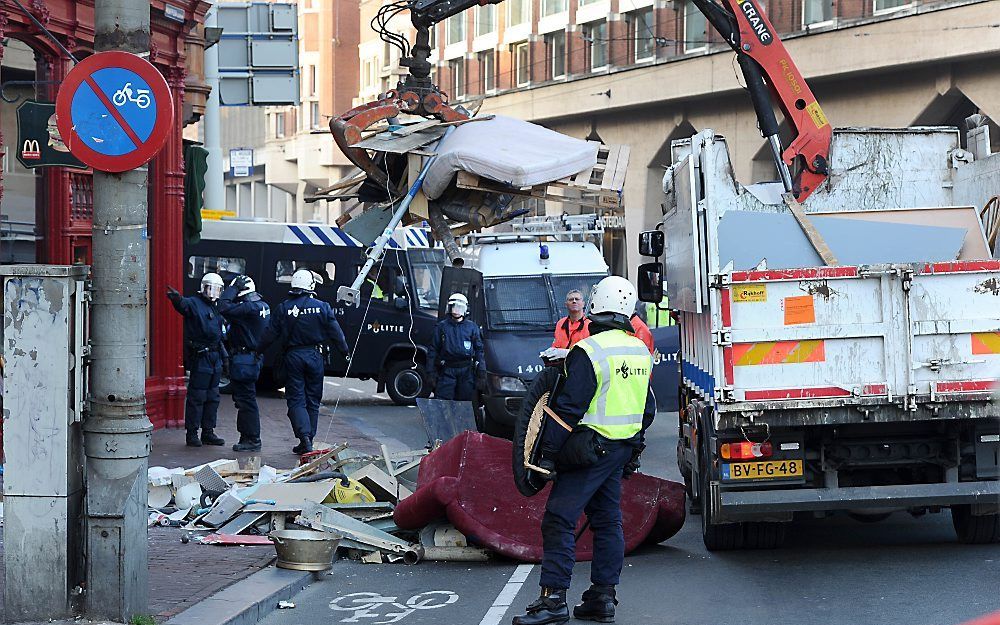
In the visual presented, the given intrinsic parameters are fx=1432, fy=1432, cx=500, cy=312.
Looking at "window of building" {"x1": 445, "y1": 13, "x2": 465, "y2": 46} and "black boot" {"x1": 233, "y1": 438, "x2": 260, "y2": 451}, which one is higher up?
"window of building" {"x1": 445, "y1": 13, "x2": 465, "y2": 46}

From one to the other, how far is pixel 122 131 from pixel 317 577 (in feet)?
10.8

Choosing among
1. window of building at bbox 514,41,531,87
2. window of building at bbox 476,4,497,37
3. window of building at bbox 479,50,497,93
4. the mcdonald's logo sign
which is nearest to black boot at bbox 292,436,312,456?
the mcdonald's logo sign

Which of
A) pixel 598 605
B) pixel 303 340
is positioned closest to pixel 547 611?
pixel 598 605

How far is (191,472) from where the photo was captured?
1154cm

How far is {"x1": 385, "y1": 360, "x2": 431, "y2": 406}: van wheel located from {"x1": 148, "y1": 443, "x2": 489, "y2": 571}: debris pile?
933cm

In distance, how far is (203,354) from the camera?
15.9 m

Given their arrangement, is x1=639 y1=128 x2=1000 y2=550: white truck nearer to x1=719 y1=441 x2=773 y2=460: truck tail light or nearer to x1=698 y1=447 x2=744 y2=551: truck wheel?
x1=719 y1=441 x2=773 y2=460: truck tail light

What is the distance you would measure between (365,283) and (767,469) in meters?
13.1

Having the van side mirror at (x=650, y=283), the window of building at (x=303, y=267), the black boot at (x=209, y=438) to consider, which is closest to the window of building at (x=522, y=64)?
the window of building at (x=303, y=267)

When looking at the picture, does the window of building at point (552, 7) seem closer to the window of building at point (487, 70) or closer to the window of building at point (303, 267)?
the window of building at point (487, 70)

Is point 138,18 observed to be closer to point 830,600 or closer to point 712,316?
point 712,316

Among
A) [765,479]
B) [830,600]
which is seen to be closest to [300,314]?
[765,479]

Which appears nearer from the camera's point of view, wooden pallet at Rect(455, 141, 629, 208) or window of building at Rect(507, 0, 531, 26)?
wooden pallet at Rect(455, 141, 629, 208)

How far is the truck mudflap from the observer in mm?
8867
